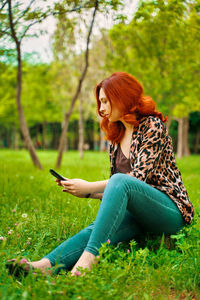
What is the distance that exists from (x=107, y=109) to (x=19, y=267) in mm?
1303

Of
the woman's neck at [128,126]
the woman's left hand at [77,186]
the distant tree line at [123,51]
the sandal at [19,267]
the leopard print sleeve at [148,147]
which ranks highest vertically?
the distant tree line at [123,51]

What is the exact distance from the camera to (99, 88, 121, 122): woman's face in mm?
2506

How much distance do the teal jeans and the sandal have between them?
7.2 inches

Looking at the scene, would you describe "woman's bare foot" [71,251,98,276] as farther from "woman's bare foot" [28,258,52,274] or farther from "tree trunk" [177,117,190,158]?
"tree trunk" [177,117,190,158]

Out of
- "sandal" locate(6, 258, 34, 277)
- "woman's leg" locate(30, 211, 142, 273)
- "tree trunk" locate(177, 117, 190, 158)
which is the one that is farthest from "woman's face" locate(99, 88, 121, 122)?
"tree trunk" locate(177, 117, 190, 158)

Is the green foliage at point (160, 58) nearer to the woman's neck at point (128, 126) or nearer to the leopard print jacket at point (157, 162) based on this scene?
the woman's neck at point (128, 126)

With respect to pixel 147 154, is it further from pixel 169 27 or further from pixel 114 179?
pixel 169 27

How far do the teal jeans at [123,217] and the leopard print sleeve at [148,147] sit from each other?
0.13m

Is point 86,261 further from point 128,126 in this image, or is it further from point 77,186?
point 128,126

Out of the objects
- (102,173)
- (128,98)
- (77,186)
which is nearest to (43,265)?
(77,186)

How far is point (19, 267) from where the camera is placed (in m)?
1.88

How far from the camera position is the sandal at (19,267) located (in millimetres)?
1867

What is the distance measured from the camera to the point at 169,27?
9.62 metres

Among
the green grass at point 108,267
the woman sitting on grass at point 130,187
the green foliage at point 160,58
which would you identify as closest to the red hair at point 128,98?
the woman sitting on grass at point 130,187
